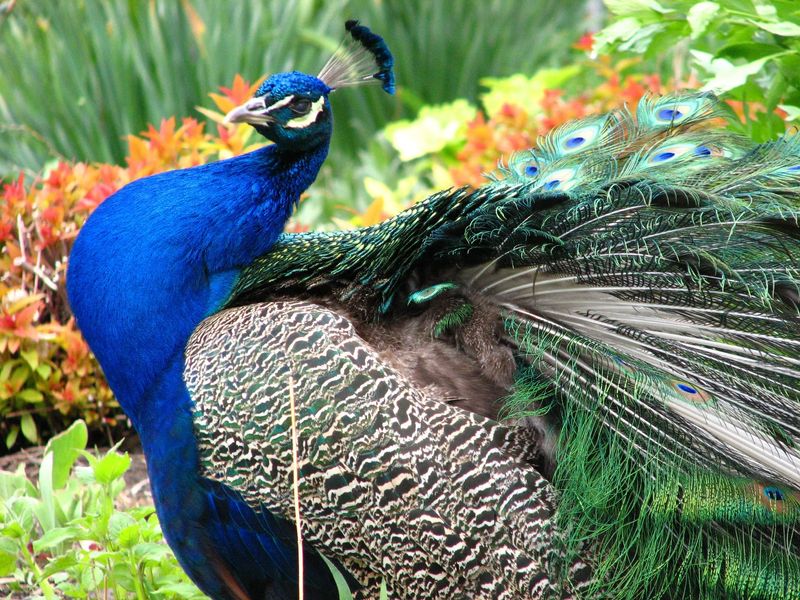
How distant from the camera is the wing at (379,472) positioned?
2275 millimetres

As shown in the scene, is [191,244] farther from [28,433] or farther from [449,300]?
[28,433]

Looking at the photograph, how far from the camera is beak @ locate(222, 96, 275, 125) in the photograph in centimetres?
262

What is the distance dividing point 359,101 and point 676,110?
3.88 metres

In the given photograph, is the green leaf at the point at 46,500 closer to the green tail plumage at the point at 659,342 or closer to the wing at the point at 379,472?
the wing at the point at 379,472

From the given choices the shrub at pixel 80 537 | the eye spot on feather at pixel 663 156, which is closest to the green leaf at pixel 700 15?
the eye spot on feather at pixel 663 156

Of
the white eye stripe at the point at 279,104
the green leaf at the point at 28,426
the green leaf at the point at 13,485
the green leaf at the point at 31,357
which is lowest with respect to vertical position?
the green leaf at the point at 28,426

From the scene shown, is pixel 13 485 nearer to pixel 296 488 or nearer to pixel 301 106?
pixel 296 488

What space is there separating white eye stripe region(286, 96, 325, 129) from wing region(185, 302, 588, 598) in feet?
2.05

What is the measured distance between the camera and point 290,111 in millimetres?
2715

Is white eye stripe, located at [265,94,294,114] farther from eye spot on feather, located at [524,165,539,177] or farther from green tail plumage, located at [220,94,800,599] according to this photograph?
eye spot on feather, located at [524,165,539,177]

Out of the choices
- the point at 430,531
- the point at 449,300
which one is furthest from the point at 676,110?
the point at 430,531

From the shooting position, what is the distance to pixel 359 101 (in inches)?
251

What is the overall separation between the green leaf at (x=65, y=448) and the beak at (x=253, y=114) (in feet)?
3.62

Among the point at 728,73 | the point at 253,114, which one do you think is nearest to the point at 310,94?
the point at 253,114
